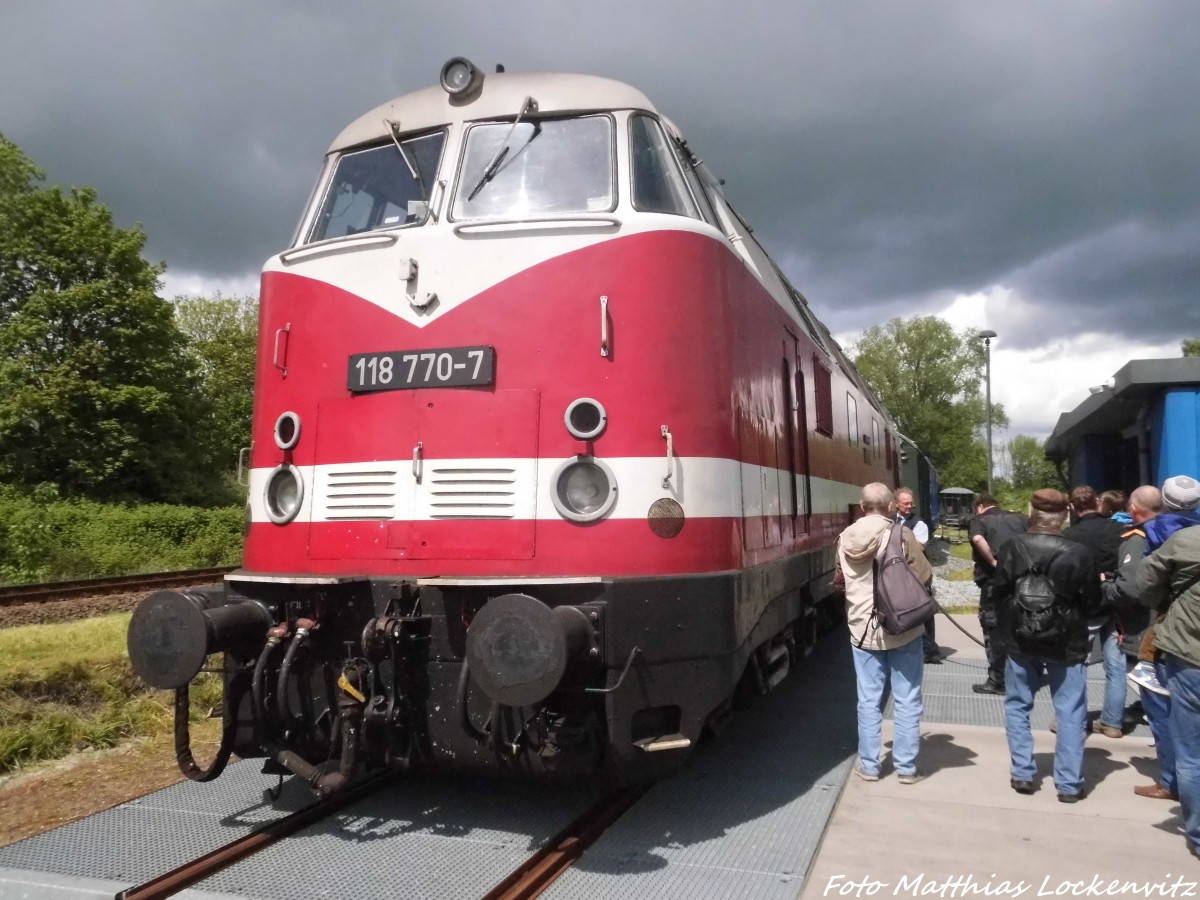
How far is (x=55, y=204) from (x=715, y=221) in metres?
26.1

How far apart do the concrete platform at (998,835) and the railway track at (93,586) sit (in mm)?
10145

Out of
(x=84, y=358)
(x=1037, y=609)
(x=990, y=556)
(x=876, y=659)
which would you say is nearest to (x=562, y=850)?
(x=876, y=659)

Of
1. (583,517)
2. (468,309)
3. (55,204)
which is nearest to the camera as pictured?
(583,517)

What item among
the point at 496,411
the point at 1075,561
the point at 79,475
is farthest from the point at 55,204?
the point at 1075,561

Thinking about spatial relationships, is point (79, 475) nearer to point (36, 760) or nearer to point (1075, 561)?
point (36, 760)

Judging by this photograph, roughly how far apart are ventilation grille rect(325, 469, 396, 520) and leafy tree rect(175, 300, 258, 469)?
30.1 meters

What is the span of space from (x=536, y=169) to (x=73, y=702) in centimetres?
455

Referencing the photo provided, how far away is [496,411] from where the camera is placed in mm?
3994

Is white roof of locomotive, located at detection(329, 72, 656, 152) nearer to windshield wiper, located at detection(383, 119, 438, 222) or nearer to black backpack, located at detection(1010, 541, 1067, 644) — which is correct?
windshield wiper, located at detection(383, 119, 438, 222)

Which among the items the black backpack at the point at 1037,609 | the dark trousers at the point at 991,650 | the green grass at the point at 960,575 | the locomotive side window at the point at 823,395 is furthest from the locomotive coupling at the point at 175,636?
the green grass at the point at 960,575

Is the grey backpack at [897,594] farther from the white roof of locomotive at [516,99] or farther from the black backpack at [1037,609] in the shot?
the white roof of locomotive at [516,99]

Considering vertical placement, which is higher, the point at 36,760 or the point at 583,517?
the point at 583,517

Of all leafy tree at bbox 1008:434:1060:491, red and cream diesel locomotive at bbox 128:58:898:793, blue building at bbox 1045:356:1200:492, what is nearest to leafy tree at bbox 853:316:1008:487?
leafy tree at bbox 1008:434:1060:491

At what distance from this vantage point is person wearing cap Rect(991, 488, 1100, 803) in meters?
4.41
